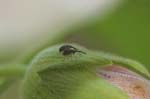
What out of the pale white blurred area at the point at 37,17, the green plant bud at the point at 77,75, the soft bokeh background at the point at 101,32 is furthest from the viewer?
the pale white blurred area at the point at 37,17

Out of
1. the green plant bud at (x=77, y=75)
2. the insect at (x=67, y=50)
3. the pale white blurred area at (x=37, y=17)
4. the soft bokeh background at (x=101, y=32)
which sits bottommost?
the green plant bud at (x=77, y=75)

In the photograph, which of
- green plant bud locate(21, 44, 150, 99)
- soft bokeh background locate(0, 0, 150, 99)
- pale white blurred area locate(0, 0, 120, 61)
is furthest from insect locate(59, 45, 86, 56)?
pale white blurred area locate(0, 0, 120, 61)

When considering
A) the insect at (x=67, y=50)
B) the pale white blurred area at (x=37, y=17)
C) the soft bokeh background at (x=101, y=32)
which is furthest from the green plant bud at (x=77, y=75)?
the pale white blurred area at (x=37, y=17)

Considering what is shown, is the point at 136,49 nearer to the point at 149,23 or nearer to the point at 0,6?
the point at 149,23

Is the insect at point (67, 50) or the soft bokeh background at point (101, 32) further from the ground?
the soft bokeh background at point (101, 32)

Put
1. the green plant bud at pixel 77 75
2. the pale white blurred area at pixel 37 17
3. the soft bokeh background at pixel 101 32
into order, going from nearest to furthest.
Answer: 1. the green plant bud at pixel 77 75
2. the soft bokeh background at pixel 101 32
3. the pale white blurred area at pixel 37 17

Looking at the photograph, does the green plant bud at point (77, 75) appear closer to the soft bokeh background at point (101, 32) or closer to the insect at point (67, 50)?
the insect at point (67, 50)

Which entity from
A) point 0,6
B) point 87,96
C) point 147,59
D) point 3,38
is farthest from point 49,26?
point 87,96
